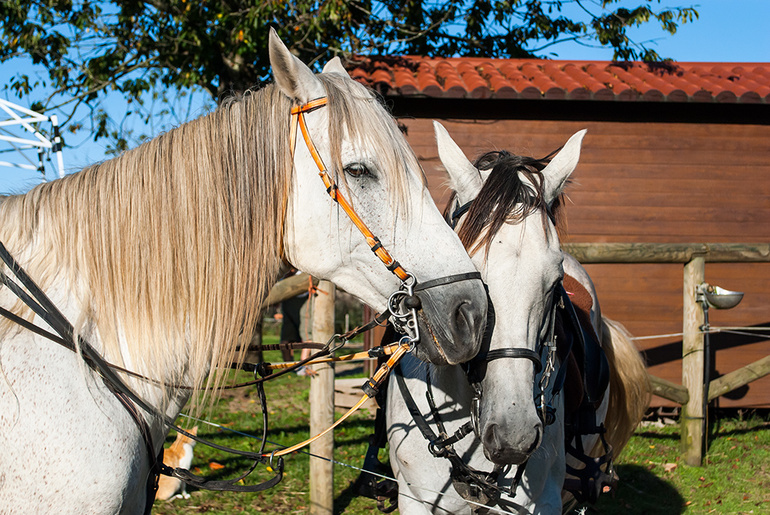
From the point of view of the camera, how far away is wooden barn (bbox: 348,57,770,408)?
6.32 metres

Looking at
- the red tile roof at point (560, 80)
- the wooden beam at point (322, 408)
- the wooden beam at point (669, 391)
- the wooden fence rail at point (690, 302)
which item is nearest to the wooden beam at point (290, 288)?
the wooden beam at point (322, 408)

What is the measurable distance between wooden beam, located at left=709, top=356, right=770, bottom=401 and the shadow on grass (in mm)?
1068


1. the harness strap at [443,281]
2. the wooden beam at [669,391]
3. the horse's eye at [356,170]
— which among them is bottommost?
the wooden beam at [669,391]

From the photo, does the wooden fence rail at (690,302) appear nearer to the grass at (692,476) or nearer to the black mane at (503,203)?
the grass at (692,476)

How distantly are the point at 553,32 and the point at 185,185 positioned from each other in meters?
10.4

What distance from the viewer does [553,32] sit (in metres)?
10.5

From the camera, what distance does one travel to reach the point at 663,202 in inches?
255

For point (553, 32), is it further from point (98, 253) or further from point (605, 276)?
point (98, 253)

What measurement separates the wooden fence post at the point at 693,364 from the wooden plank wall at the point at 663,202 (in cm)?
127

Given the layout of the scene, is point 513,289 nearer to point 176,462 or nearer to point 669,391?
point 176,462

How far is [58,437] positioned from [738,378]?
5.78 metres

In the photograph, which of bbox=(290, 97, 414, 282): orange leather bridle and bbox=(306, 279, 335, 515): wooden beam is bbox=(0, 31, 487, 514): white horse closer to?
bbox=(290, 97, 414, 282): orange leather bridle

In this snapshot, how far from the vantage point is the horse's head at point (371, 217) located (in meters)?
1.61

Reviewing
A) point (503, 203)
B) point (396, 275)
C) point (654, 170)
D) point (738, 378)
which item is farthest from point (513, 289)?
point (654, 170)
